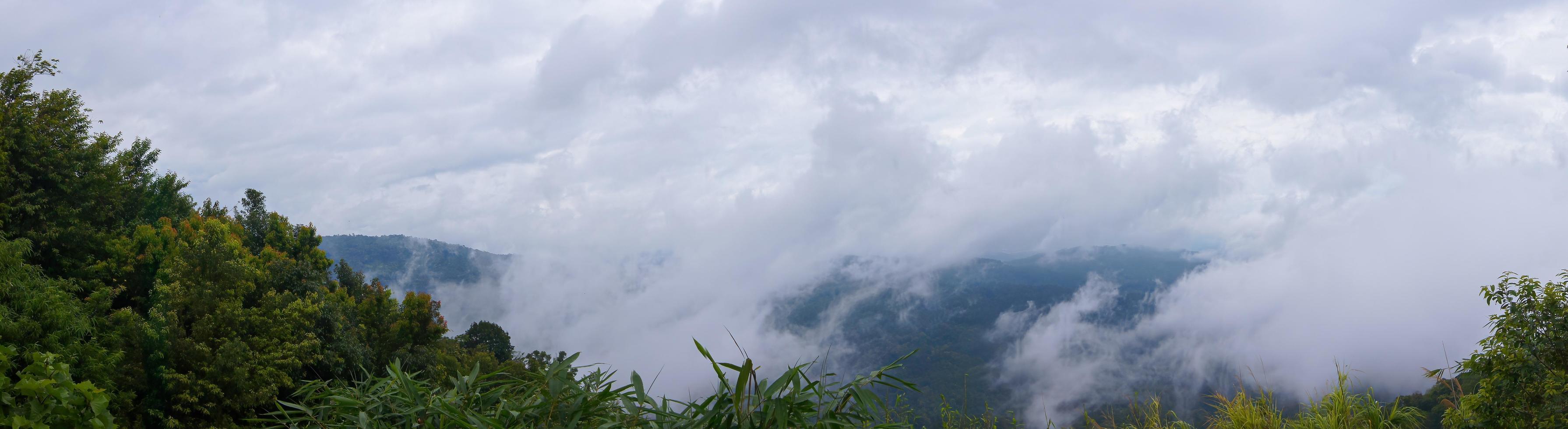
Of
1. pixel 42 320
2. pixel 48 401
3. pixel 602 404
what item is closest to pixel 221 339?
pixel 42 320

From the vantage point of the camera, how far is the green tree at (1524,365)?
5895 mm

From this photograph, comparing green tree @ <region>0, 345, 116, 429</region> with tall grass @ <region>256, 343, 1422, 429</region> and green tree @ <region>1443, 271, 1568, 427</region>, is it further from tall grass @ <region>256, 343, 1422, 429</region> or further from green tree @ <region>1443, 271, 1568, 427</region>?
green tree @ <region>1443, 271, 1568, 427</region>

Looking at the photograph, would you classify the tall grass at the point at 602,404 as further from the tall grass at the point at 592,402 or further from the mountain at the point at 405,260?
the mountain at the point at 405,260

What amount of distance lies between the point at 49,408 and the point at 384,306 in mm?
33110

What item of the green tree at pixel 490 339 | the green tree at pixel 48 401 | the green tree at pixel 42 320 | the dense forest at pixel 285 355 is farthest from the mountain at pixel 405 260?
the green tree at pixel 48 401

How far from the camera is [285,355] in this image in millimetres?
19562

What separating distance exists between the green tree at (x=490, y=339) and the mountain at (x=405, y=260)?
10190 cm

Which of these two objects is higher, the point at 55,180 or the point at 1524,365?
the point at 55,180

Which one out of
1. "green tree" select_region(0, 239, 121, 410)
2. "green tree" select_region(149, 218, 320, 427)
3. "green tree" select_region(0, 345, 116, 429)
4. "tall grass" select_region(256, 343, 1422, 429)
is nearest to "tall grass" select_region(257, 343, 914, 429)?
"tall grass" select_region(256, 343, 1422, 429)

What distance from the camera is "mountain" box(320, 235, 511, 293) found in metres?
148

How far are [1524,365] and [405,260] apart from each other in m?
181

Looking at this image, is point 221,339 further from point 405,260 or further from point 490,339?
point 405,260

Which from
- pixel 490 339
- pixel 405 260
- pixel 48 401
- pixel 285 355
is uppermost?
pixel 405 260

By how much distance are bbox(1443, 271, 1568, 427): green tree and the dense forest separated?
1 centimetres
